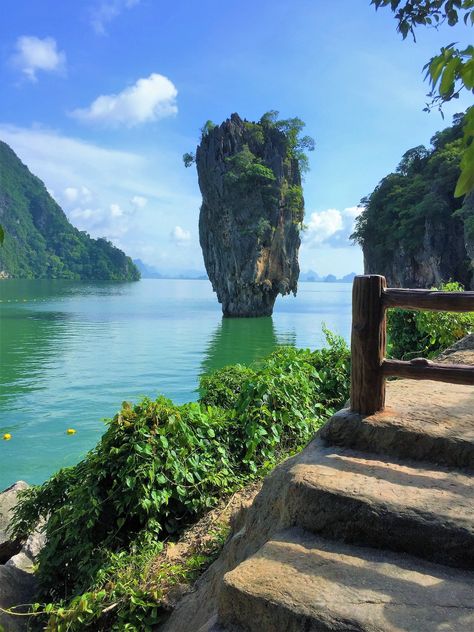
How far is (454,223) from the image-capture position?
3778 centimetres

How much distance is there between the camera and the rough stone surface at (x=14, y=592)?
11.3 ft

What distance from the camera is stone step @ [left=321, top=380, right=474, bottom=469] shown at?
2822 millimetres

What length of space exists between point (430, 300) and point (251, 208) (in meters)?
41.5

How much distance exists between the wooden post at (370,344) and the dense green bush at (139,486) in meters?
1.48

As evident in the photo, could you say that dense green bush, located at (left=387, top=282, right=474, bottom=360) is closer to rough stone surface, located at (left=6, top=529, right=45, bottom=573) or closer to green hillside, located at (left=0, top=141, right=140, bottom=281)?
rough stone surface, located at (left=6, top=529, right=45, bottom=573)

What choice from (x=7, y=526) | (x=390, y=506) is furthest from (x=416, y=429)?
(x=7, y=526)

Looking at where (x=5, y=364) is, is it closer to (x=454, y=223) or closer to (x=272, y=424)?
(x=272, y=424)

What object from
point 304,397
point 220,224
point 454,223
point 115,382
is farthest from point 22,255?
point 304,397

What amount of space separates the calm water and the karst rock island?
12.5 ft

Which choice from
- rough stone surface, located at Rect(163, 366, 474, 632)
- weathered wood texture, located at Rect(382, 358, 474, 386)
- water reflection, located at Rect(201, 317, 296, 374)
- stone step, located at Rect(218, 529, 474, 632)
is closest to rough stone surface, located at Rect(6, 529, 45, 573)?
rough stone surface, located at Rect(163, 366, 474, 632)

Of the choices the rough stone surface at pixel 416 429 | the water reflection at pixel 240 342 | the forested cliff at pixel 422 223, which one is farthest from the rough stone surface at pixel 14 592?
the forested cliff at pixel 422 223

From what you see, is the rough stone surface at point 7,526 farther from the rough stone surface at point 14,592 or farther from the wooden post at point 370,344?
the wooden post at point 370,344

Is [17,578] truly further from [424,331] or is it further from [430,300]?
[424,331]

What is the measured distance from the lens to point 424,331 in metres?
7.30
